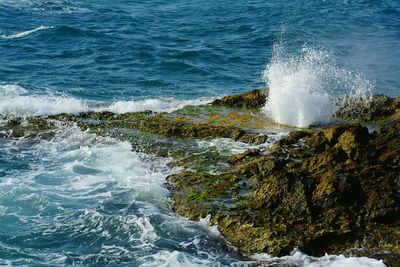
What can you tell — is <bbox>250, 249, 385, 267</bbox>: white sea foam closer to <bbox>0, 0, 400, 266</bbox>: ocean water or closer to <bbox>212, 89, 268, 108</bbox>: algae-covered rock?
<bbox>0, 0, 400, 266</bbox>: ocean water

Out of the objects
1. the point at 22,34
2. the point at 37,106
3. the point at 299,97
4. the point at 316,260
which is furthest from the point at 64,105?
the point at 22,34

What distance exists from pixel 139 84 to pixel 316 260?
15064mm

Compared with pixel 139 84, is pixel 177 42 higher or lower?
higher

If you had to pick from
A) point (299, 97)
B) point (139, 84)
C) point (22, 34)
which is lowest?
point (139, 84)

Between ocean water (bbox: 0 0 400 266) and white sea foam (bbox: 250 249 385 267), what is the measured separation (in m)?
0.03

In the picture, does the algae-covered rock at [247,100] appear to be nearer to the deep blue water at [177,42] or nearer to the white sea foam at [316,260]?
the deep blue water at [177,42]

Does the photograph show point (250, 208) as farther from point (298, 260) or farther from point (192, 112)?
point (192, 112)

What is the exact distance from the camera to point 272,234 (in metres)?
11.1

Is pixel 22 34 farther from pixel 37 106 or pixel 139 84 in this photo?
pixel 37 106

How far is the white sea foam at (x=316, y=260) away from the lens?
10.3 meters

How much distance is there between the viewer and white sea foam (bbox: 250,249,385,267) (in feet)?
33.7

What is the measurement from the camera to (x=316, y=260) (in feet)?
34.6

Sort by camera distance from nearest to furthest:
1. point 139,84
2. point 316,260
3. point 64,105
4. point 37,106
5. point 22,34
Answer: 1. point 316,260
2. point 37,106
3. point 64,105
4. point 139,84
5. point 22,34

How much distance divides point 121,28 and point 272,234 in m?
24.2
